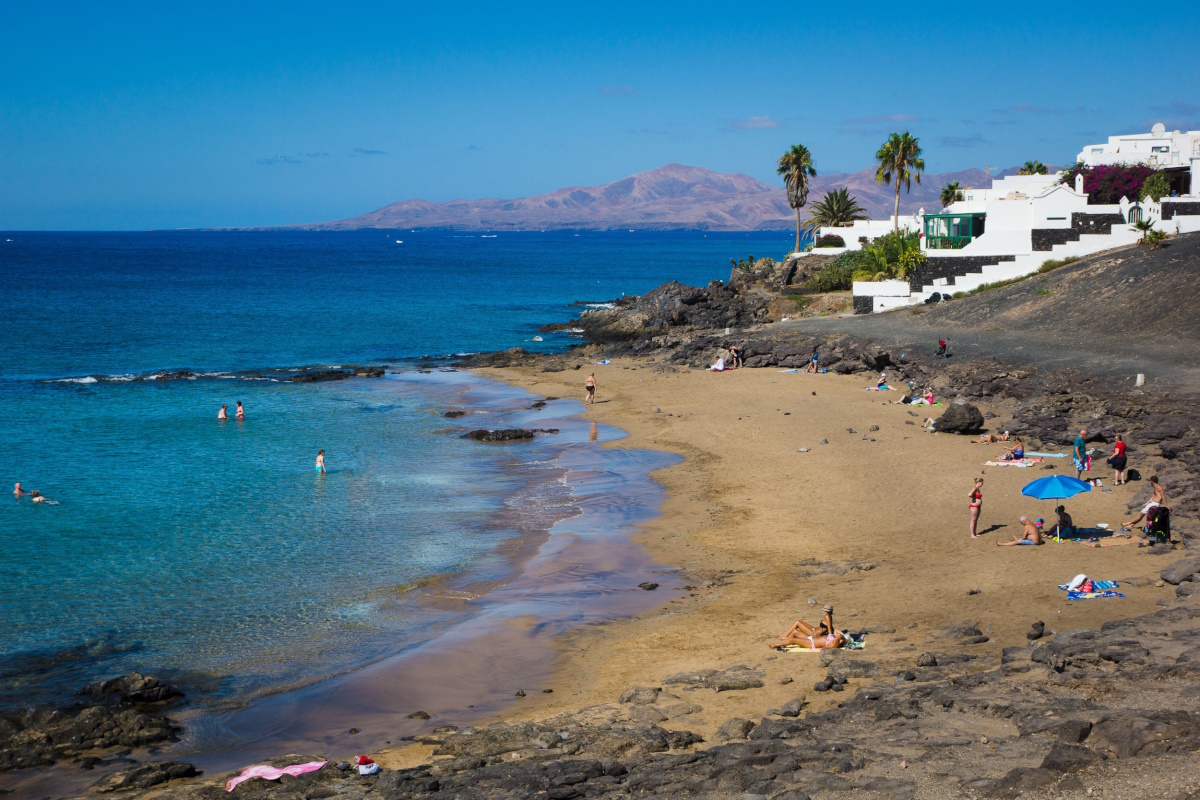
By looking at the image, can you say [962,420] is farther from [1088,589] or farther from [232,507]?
[232,507]

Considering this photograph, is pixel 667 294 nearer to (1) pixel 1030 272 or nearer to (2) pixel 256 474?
(1) pixel 1030 272

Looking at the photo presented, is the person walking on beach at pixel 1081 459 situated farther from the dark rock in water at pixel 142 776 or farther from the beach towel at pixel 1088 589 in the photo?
the dark rock in water at pixel 142 776

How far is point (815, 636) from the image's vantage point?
599 inches

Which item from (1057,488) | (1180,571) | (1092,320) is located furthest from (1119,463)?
(1092,320)

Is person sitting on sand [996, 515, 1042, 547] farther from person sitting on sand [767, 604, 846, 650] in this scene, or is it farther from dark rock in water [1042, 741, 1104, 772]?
dark rock in water [1042, 741, 1104, 772]

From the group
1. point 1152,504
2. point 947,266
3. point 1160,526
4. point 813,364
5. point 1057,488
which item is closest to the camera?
point 1160,526

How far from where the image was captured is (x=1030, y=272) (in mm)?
47562

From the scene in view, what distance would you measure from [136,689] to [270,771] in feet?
13.8

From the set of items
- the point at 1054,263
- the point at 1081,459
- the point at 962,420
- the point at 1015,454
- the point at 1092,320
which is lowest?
the point at 1015,454

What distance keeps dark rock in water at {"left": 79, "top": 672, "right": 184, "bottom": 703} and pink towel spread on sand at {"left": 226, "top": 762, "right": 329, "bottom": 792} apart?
3612 millimetres

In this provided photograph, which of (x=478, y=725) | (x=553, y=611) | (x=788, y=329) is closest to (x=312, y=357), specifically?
(x=788, y=329)

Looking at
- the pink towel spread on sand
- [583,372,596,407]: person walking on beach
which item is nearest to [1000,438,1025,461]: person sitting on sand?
[583,372,596,407]: person walking on beach

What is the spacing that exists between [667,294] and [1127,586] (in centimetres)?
4777

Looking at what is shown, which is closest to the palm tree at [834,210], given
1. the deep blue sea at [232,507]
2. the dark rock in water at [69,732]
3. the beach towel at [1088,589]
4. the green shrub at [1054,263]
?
the deep blue sea at [232,507]
